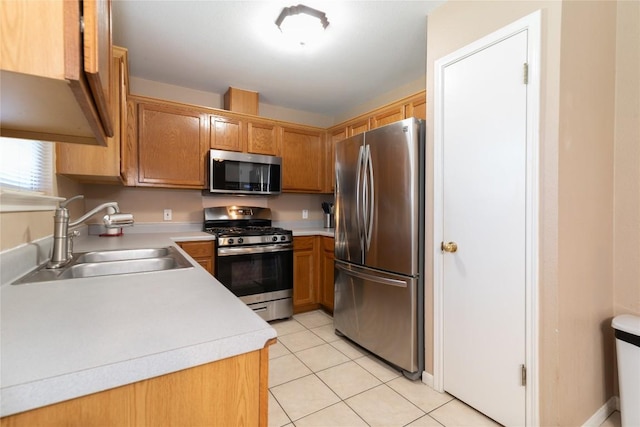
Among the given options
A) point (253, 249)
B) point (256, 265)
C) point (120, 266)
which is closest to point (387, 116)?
point (253, 249)

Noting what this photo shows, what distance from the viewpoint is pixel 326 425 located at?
5.19 ft

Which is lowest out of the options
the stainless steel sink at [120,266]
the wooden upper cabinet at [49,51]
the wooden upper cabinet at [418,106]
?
the stainless steel sink at [120,266]

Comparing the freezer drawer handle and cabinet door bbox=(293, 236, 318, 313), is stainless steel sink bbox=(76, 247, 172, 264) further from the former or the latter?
cabinet door bbox=(293, 236, 318, 313)

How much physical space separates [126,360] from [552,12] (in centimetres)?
200

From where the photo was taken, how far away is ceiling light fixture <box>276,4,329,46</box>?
1.90m

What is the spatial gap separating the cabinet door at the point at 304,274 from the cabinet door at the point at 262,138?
1033 mm

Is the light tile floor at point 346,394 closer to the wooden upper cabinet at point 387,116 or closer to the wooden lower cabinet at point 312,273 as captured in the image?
the wooden lower cabinet at point 312,273

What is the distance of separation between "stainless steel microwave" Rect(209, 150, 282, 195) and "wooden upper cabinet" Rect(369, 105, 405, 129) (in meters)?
1.08

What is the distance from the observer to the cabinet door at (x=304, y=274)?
318cm

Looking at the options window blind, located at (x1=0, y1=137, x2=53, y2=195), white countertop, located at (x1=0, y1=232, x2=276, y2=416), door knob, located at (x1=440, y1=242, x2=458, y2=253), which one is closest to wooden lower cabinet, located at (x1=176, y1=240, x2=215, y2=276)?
window blind, located at (x1=0, y1=137, x2=53, y2=195)

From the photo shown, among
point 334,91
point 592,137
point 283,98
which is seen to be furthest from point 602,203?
point 283,98

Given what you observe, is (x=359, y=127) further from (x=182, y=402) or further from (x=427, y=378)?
(x=182, y=402)

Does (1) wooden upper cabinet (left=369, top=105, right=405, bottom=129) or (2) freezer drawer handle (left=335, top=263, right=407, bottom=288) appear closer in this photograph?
(2) freezer drawer handle (left=335, top=263, right=407, bottom=288)

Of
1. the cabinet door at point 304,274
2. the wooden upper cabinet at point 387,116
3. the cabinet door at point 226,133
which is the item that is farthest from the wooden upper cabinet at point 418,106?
the cabinet door at point 226,133
